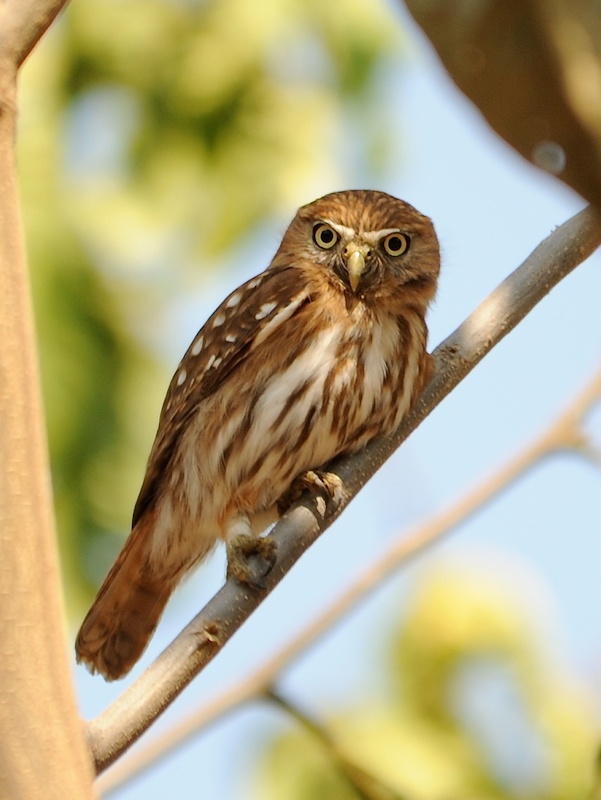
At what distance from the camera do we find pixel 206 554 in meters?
3.72

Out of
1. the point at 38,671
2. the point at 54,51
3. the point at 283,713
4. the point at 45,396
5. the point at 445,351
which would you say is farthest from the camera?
the point at 54,51

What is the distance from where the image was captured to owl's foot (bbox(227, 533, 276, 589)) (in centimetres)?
258

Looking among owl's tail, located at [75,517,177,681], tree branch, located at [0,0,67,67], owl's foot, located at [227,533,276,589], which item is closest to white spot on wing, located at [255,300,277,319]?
owl's tail, located at [75,517,177,681]

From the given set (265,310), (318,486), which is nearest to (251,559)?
(318,486)

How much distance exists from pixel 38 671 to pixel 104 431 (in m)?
2.33

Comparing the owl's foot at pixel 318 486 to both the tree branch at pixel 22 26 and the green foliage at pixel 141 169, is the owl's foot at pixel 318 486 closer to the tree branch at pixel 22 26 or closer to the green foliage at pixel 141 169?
the green foliage at pixel 141 169

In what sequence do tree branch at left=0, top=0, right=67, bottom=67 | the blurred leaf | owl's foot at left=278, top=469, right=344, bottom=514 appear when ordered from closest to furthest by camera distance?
the blurred leaf
tree branch at left=0, top=0, right=67, bottom=67
owl's foot at left=278, top=469, right=344, bottom=514

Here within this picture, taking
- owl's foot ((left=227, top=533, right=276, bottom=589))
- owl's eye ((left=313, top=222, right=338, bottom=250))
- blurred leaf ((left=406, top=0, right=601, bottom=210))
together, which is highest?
blurred leaf ((left=406, top=0, right=601, bottom=210))

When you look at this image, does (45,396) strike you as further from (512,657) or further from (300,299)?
(512,657)

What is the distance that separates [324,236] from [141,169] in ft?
2.58

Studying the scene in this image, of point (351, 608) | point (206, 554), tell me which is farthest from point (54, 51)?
point (351, 608)

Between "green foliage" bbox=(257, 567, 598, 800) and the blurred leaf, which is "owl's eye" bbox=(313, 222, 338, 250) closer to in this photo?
"green foliage" bbox=(257, 567, 598, 800)

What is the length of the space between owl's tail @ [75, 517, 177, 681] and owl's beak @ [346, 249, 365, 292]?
103 cm

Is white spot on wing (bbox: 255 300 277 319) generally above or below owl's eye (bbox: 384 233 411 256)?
below
